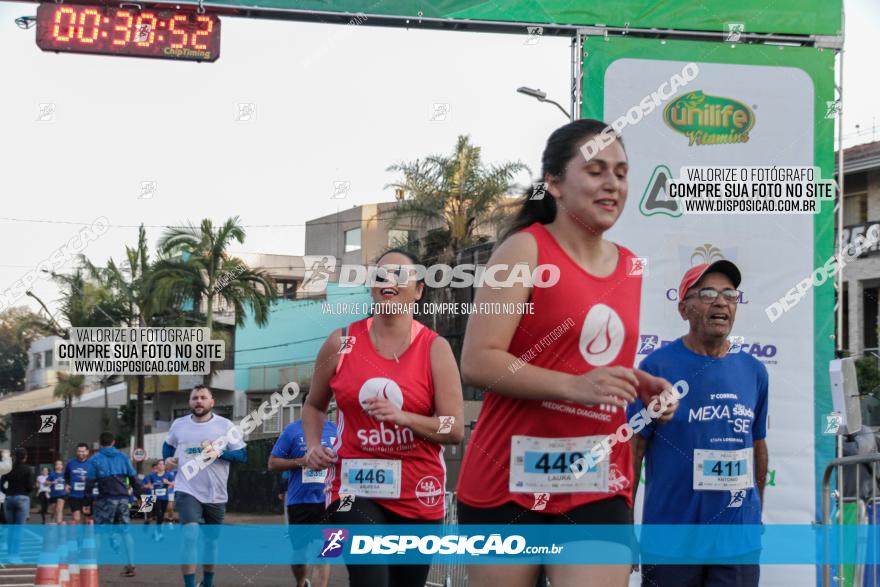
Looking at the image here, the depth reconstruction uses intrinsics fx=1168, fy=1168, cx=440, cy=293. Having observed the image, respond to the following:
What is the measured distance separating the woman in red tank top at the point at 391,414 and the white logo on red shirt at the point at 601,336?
69.6 inches

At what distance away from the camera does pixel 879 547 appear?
259 inches

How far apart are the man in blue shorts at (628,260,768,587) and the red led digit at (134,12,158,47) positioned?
15.3ft

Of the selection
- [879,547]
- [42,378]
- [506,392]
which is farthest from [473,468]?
[42,378]

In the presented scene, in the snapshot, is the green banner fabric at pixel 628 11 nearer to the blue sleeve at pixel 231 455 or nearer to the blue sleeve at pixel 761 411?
the blue sleeve at pixel 231 455

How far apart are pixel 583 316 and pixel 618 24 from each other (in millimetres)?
5639

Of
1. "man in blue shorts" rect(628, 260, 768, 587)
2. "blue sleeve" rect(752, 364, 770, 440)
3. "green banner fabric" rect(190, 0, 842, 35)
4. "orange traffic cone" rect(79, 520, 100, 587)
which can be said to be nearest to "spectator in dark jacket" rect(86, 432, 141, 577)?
"orange traffic cone" rect(79, 520, 100, 587)

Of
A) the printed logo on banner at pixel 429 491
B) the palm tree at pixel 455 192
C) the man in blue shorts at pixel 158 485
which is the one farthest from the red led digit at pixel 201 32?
the man in blue shorts at pixel 158 485

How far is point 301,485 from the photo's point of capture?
32.7ft

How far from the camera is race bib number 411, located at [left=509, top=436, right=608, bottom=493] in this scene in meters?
3.69

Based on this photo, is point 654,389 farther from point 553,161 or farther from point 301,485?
point 301,485

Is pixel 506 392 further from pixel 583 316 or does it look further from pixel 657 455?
pixel 657 455

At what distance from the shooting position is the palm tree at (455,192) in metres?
10.1

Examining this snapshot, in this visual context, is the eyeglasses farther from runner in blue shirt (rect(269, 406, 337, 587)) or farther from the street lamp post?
runner in blue shirt (rect(269, 406, 337, 587))

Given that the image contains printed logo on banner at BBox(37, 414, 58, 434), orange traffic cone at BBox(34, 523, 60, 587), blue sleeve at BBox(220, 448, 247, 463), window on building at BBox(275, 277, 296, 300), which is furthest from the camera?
printed logo on banner at BBox(37, 414, 58, 434)
